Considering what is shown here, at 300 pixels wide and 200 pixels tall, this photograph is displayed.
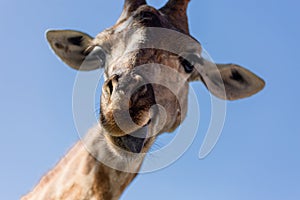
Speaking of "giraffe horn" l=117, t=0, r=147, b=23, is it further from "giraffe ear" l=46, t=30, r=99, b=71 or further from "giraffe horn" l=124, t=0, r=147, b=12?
"giraffe ear" l=46, t=30, r=99, b=71

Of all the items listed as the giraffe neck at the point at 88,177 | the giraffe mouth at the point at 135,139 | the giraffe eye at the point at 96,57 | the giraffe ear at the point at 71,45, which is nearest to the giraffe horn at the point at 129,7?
the giraffe eye at the point at 96,57

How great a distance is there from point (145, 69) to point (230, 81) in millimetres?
2067

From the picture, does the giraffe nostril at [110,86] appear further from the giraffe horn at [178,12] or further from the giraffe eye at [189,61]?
the giraffe horn at [178,12]

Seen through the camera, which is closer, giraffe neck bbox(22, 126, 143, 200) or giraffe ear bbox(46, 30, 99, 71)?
giraffe neck bbox(22, 126, 143, 200)

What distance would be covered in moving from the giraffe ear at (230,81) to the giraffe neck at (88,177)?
6.44 feet

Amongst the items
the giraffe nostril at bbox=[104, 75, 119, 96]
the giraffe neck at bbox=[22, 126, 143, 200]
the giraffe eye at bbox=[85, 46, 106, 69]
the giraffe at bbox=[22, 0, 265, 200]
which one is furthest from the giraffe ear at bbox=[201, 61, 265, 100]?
the giraffe nostril at bbox=[104, 75, 119, 96]

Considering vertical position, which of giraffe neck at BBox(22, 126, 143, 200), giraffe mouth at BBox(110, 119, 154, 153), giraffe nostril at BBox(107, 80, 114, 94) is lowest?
giraffe neck at BBox(22, 126, 143, 200)

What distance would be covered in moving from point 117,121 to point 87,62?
2724 millimetres

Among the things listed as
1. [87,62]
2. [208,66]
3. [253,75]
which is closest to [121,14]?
[87,62]

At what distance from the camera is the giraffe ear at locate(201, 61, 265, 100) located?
20.3 feet

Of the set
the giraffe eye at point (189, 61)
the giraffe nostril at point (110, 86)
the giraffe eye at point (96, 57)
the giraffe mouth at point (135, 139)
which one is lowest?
the giraffe mouth at point (135, 139)

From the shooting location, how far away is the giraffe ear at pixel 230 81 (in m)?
6.20

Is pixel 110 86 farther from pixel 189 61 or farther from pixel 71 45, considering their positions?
pixel 71 45

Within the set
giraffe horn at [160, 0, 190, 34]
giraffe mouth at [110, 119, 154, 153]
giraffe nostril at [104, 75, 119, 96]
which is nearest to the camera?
giraffe nostril at [104, 75, 119, 96]
